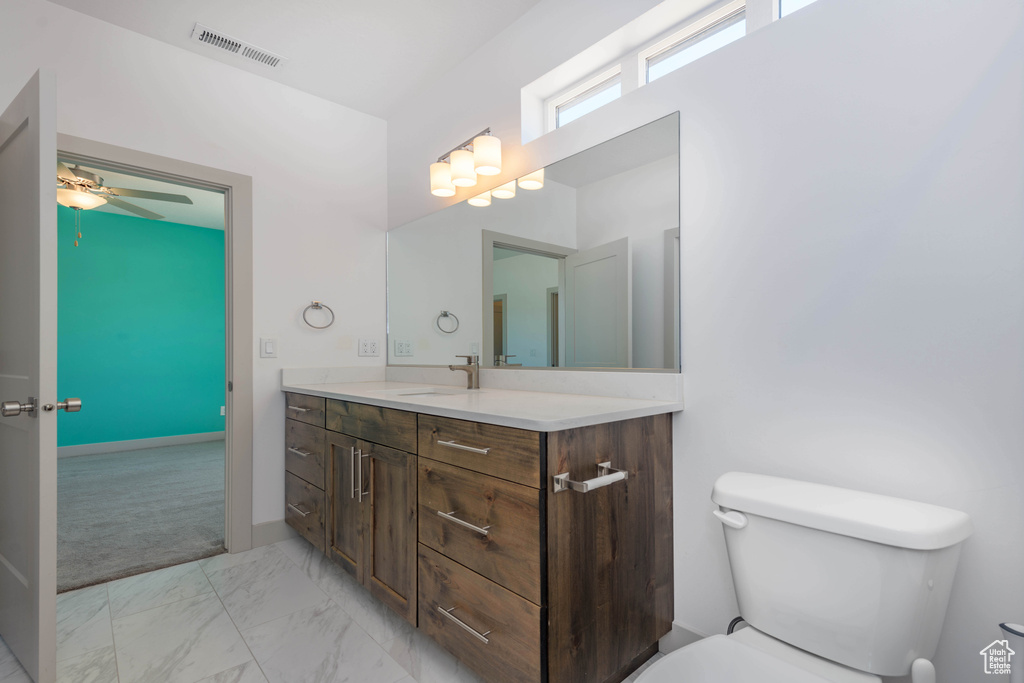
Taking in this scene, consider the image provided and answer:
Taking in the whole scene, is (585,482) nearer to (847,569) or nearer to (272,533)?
(847,569)

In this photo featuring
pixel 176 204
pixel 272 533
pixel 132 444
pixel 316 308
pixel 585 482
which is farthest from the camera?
pixel 132 444

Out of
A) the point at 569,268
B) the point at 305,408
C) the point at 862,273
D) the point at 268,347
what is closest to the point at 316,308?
the point at 268,347

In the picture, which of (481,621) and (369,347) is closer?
(481,621)

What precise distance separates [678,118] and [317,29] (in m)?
1.69

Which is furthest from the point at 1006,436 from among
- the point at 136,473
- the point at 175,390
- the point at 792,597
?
the point at 175,390

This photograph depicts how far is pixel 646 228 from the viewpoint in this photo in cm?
168

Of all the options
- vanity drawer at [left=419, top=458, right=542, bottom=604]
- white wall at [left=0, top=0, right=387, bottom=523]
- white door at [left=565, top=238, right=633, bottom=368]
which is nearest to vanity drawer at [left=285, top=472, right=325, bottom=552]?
white wall at [left=0, top=0, right=387, bottom=523]

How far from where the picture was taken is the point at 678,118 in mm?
1597

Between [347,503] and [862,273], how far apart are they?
1.90m

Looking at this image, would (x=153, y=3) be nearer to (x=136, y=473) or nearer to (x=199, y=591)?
(x=199, y=591)

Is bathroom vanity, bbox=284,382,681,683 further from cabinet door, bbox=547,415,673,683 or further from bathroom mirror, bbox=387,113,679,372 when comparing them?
bathroom mirror, bbox=387,113,679,372

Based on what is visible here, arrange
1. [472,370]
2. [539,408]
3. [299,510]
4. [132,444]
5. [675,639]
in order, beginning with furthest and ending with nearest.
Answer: [132,444] < [299,510] < [472,370] < [675,639] < [539,408]

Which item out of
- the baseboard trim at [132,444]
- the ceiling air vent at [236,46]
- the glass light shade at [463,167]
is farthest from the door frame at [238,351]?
the baseboard trim at [132,444]

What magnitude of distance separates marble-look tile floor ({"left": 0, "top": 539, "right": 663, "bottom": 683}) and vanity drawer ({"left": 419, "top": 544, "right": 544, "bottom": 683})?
0.17 meters
